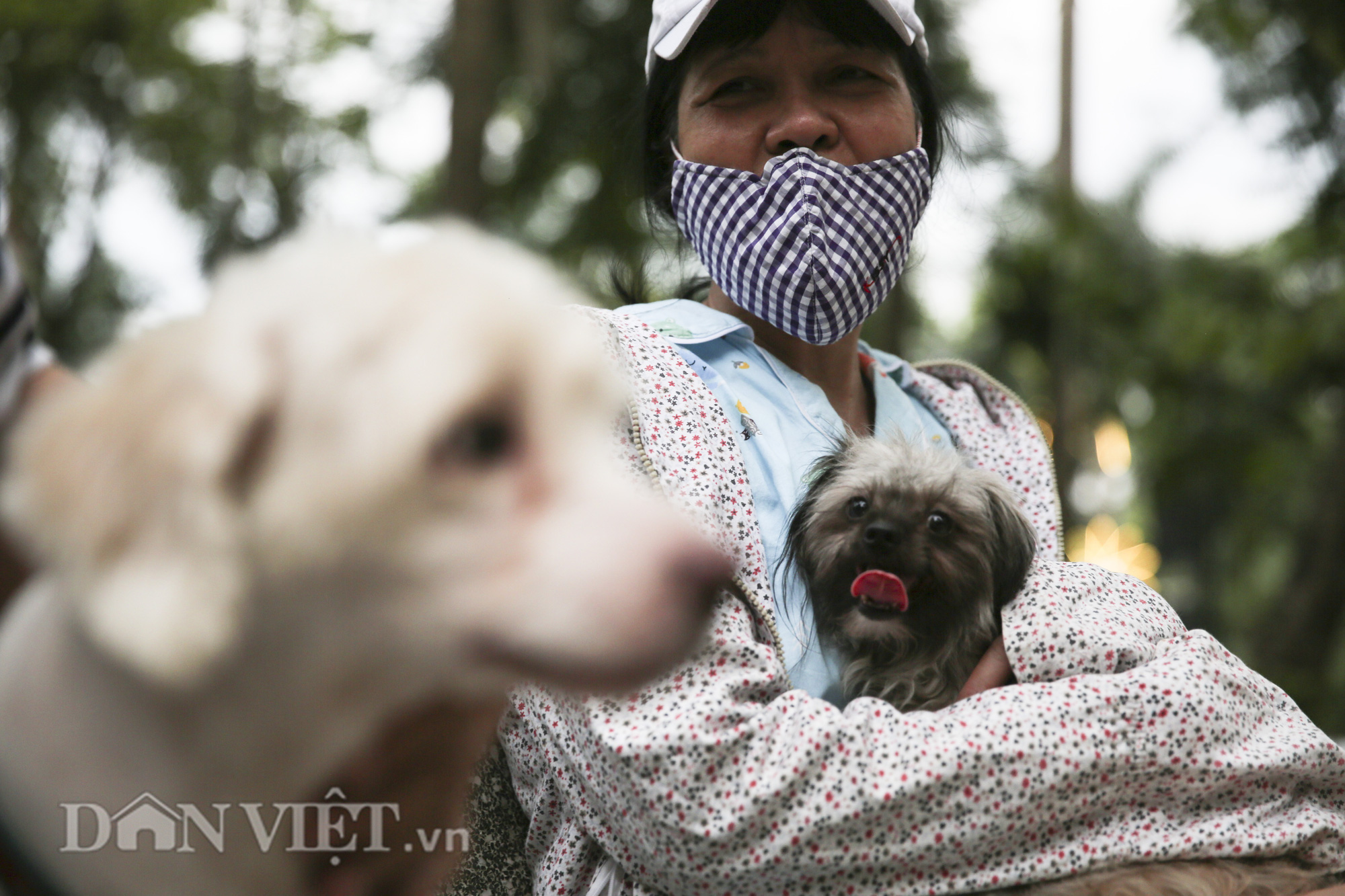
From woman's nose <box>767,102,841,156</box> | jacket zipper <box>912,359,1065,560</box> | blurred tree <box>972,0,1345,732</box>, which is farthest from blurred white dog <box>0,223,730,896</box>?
blurred tree <box>972,0,1345,732</box>

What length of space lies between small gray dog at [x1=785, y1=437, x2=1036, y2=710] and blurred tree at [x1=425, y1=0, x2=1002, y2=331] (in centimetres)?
648

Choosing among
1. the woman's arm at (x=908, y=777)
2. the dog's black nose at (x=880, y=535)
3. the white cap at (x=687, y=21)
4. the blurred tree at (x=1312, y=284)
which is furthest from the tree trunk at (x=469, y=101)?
the blurred tree at (x=1312, y=284)

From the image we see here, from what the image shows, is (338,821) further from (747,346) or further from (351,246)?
(747,346)

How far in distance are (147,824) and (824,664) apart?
164 centimetres

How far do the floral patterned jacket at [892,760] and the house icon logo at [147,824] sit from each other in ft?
2.83

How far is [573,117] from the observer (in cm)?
1194

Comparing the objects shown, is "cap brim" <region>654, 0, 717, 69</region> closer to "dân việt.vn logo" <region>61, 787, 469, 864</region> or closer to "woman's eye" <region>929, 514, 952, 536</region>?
"woman's eye" <region>929, 514, 952, 536</region>

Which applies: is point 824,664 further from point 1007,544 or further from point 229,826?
point 229,826

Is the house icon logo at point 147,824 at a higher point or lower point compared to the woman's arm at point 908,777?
higher

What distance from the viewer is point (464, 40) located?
6133 millimetres

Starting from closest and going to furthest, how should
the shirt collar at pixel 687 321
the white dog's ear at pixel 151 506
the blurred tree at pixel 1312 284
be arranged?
the white dog's ear at pixel 151 506, the shirt collar at pixel 687 321, the blurred tree at pixel 1312 284

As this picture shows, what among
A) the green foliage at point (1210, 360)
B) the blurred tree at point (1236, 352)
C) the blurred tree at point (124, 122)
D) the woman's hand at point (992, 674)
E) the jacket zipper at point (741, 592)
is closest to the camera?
the jacket zipper at point (741, 592)

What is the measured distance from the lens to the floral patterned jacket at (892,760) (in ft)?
5.28

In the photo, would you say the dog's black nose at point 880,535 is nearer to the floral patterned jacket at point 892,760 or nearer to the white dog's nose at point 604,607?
the floral patterned jacket at point 892,760
